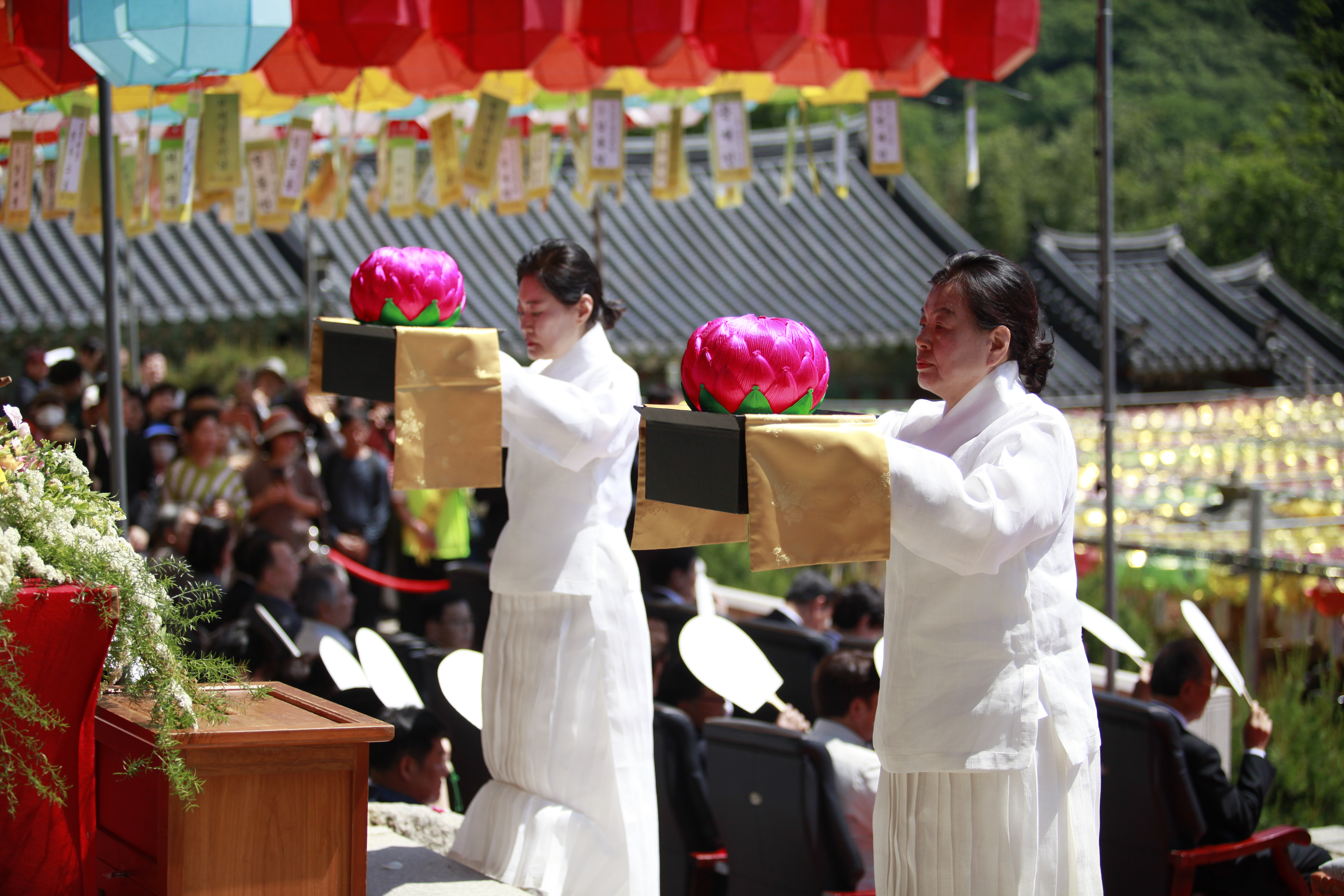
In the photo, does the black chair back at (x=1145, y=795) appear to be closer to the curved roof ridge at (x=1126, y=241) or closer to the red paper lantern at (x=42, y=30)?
the red paper lantern at (x=42, y=30)

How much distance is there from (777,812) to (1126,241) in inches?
619

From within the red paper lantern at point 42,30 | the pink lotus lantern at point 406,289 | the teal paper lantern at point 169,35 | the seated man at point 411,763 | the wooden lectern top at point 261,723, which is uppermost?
the red paper lantern at point 42,30

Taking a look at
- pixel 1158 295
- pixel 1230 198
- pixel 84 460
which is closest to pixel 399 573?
pixel 84 460

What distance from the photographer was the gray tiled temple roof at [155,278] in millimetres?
12680

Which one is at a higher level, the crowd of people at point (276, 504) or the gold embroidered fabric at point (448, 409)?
the gold embroidered fabric at point (448, 409)

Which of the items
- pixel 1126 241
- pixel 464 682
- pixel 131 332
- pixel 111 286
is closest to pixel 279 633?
pixel 464 682

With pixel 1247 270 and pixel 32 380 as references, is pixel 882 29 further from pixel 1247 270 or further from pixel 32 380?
pixel 1247 270

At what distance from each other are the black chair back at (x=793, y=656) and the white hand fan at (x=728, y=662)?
0.95m

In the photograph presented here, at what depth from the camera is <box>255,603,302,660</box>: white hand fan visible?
13.7 ft

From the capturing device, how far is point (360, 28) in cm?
460

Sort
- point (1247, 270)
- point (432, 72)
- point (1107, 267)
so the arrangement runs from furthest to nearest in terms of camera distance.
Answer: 1. point (1247, 270)
2. point (432, 72)
3. point (1107, 267)

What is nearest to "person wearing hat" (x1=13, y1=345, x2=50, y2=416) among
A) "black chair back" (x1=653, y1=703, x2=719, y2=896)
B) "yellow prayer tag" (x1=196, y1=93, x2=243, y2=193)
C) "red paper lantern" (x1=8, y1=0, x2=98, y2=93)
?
"yellow prayer tag" (x1=196, y1=93, x2=243, y2=193)

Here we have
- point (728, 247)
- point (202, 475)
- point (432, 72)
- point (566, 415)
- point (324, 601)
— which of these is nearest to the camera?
point (566, 415)

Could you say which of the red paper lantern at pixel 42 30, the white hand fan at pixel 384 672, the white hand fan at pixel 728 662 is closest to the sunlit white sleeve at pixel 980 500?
the white hand fan at pixel 728 662
